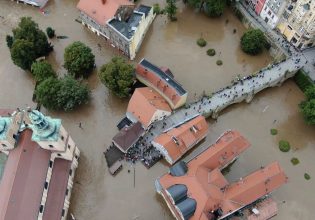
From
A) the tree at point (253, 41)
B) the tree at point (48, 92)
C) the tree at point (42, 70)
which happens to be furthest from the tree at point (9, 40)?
the tree at point (253, 41)

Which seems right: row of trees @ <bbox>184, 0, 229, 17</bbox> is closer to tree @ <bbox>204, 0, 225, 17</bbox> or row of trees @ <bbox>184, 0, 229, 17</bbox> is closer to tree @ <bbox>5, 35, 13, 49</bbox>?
tree @ <bbox>204, 0, 225, 17</bbox>

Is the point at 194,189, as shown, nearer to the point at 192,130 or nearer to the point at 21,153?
the point at 192,130

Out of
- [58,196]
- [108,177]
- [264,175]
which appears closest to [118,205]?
[108,177]

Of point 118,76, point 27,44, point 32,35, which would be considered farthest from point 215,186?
point 32,35

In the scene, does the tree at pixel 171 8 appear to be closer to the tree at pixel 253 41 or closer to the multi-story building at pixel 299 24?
the tree at pixel 253 41

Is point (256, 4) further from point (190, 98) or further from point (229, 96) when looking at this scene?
point (190, 98)

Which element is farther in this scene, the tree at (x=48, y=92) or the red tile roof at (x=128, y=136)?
the tree at (x=48, y=92)

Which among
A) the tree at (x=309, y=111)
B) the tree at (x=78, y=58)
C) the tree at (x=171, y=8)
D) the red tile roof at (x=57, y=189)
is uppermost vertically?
the tree at (x=171, y=8)
